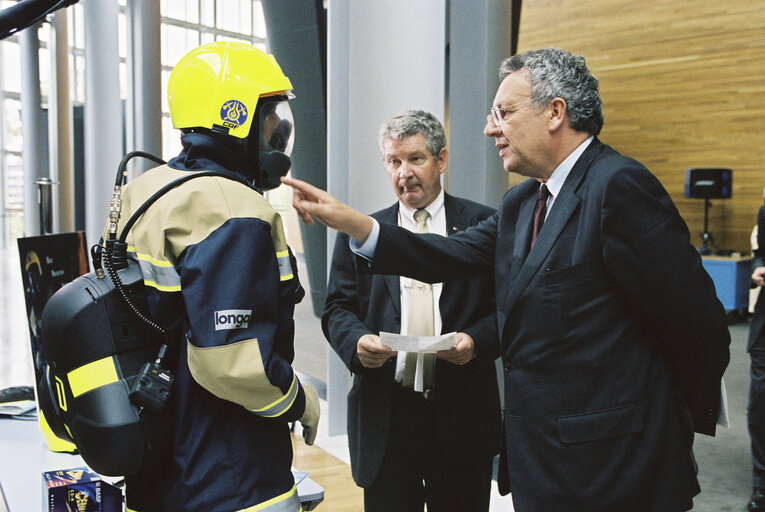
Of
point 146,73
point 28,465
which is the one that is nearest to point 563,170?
point 28,465

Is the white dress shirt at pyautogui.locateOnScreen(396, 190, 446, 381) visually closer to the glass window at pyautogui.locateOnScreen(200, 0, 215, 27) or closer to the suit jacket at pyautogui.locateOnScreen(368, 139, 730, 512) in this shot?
the suit jacket at pyautogui.locateOnScreen(368, 139, 730, 512)

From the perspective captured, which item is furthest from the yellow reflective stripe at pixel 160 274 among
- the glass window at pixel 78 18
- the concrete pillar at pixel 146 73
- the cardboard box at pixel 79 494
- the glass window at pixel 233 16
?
the glass window at pixel 233 16

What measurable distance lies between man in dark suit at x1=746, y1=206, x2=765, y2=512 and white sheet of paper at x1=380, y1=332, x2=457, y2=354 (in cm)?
250

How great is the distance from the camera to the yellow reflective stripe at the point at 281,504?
1451 mm

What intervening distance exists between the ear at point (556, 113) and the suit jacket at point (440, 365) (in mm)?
723

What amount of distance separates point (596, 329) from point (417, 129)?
104 cm

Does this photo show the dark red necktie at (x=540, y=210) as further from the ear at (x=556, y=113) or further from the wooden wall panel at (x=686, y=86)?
the wooden wall panel at (x=686, y=86)

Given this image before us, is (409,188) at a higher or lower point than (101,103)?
lower

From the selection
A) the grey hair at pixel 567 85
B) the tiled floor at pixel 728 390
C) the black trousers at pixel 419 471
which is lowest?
the tiled floor at pixel 728 390

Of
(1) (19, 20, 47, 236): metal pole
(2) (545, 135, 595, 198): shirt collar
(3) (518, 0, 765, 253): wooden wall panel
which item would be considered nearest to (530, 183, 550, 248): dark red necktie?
(2) (545, 135, 595, 198): shirt collar

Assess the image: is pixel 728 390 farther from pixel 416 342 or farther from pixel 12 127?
pixel 12 127

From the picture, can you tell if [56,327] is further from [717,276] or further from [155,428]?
[717,276]

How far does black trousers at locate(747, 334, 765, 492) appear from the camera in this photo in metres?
3.76

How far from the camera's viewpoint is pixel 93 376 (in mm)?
1374
